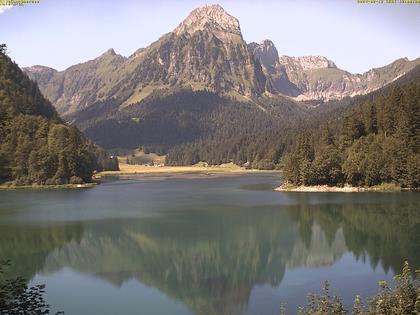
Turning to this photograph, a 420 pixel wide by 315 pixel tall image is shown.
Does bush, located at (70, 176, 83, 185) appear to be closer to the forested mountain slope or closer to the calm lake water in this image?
the calm lake water

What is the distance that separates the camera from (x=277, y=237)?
7550 cm

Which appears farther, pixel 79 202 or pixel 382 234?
pixel 79 202

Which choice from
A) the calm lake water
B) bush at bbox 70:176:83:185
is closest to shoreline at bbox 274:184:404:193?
the calm lake water

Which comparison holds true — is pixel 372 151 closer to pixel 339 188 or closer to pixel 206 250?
pixel 339 188

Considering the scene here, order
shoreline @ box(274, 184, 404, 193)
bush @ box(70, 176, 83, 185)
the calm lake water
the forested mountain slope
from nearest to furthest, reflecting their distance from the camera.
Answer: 1. the calm lake water
2. the forested mountain slope
3. shoreline @ box(274, 184, 404, 193)
4. bush @ box(70, 176, 83, 185)

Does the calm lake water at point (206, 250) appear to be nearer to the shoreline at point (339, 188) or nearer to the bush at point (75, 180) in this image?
the shoreline at point (339, 188)

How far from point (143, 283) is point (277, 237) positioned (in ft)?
96.0

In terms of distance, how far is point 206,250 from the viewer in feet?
214

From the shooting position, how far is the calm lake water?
46.2m

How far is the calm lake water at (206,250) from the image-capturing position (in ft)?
151

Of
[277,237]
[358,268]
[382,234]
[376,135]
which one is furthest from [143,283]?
[376,135]

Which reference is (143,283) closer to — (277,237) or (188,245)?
(188,245)

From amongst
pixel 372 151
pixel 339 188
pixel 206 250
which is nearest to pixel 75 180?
pixel 339 188

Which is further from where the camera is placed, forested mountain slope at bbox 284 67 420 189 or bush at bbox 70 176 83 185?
bush at bbox 70 176 83 185
